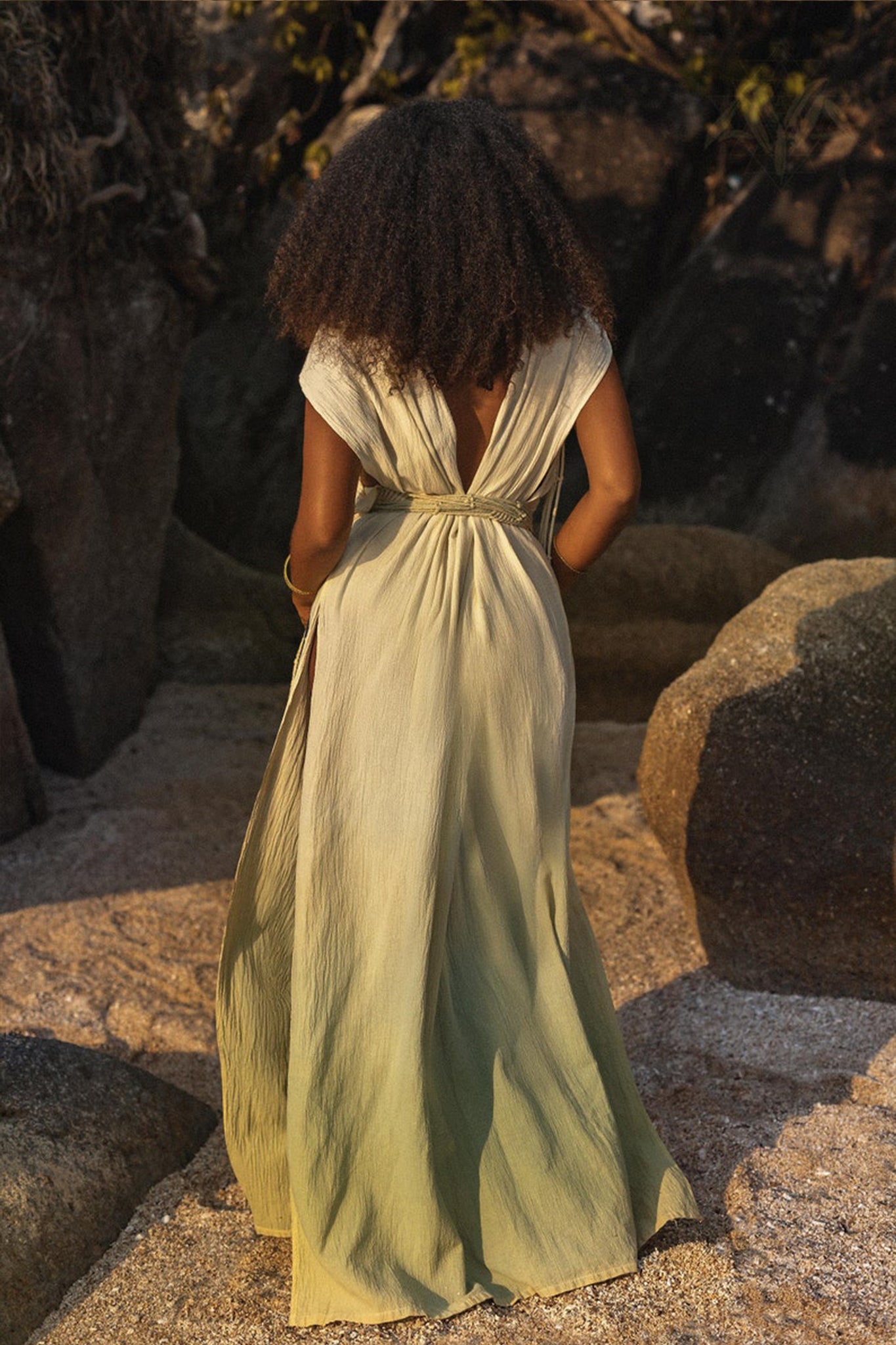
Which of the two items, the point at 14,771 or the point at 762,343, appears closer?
the point at 14,771

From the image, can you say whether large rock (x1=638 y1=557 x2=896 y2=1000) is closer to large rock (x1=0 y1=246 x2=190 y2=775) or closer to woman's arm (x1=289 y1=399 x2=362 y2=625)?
woman's arm (x1=289 y1=399 x2=362 y2=625)

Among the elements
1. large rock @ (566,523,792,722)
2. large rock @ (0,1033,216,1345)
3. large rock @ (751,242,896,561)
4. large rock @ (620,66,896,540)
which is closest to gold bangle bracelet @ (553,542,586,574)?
large rock @ (0,1033,216,1345)

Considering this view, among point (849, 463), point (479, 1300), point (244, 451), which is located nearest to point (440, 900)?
point (479, 1300)

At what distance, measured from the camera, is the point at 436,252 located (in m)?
2.28

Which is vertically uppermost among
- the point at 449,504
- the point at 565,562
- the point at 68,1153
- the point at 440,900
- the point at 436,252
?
the point at 436,252

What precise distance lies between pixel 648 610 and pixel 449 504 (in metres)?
4.51

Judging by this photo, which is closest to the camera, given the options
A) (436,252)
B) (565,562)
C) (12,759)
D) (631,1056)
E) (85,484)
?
(436,252)

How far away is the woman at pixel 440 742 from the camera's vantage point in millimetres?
2322

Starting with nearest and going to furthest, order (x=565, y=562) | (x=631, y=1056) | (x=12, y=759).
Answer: (x=565, y=562), (x=631, y=1056), (x=12, y=759)

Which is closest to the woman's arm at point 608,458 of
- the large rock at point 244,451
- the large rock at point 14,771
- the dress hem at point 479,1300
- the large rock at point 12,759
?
the dress hem at point 479,1300

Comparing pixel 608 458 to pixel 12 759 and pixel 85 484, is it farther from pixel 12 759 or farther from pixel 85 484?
pixel 85 484

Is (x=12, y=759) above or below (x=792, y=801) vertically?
below

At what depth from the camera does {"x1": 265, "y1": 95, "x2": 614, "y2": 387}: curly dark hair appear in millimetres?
2287

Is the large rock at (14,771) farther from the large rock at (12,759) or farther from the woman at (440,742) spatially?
the woman at (440,742)
